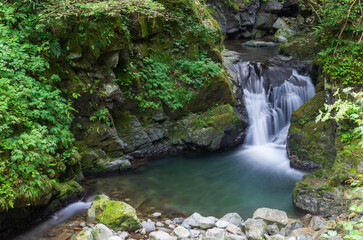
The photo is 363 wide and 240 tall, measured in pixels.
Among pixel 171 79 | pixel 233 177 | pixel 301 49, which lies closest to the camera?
pixel 233 177

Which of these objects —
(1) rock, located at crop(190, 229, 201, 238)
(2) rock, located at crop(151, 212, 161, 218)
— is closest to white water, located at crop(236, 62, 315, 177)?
(2) rock, located at crop(151, 212, 161, 218)

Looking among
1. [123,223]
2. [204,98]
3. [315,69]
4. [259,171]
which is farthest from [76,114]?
[315,69]

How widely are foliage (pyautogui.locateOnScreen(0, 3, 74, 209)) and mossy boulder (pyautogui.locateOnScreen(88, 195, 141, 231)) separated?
1.02m

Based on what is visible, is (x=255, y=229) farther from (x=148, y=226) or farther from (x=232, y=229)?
(x=148, y=226)

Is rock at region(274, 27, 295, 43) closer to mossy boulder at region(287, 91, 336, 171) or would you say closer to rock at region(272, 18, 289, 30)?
rock at region(272, 18, 289, 30)

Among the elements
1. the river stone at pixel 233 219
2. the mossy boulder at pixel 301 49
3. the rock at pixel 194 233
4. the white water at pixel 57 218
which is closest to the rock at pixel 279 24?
the mossy boulder at pixel 301 49

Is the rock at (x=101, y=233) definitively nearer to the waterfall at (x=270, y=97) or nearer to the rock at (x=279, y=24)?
the waterfall at (x=270, y=97)

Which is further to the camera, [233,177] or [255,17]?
[255,17]

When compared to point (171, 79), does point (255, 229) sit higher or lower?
lower

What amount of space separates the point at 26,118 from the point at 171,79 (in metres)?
5.32

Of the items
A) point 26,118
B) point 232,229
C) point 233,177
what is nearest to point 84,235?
point 26,118

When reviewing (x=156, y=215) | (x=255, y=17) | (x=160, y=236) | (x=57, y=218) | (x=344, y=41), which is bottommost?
(x=156, y=215)

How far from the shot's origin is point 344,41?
24.9 feet

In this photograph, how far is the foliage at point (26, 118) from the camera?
14.1ft
